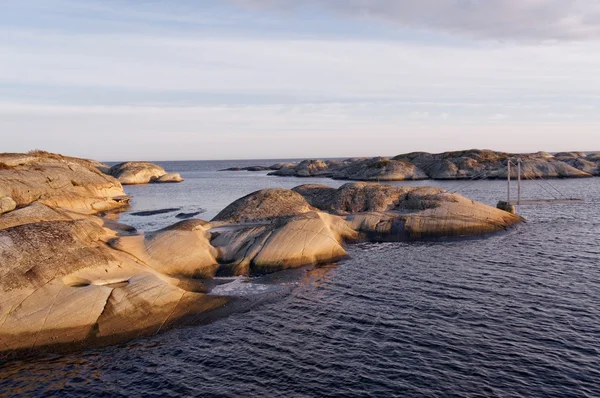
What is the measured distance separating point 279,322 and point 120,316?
7102 millimetres

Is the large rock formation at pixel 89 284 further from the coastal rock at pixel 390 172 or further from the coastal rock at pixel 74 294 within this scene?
the coastal rock at pixel 390 172

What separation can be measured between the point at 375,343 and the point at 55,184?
163 ft

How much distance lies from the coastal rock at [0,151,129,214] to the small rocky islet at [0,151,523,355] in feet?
0.71

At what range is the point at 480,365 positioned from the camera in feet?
55.0

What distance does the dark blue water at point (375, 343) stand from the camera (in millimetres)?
15820

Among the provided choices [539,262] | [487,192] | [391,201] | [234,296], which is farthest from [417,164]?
[234,296]

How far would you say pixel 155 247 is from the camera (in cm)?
2883

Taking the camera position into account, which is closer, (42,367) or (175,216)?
(42,367)

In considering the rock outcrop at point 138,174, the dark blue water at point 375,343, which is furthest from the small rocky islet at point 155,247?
the rock outcrop at point 138,174

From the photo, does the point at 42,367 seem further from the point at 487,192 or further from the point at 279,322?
the point at 487,192

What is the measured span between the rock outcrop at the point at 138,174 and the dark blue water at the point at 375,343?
323 ft

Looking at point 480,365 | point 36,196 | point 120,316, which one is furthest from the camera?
point 36,196

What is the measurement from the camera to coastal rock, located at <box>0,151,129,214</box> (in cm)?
4956

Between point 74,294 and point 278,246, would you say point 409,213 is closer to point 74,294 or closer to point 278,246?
point 278,246
